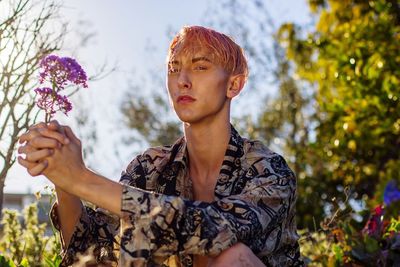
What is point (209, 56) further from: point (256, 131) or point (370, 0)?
point (256, 131)

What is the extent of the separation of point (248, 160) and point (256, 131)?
12.2 metres

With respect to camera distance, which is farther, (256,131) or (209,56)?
(256,131)

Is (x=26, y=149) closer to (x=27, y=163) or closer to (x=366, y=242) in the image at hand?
(x=27, y=163)

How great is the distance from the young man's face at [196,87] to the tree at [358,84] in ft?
10.9

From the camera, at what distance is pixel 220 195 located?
316 centimetres

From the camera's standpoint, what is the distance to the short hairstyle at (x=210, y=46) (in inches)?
125

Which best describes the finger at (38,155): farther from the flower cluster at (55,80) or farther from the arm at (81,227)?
the arm at (81,227)

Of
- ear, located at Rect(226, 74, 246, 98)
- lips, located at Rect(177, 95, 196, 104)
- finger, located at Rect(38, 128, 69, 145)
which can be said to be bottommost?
finger, located at Rect(38, 128, 69, 145)

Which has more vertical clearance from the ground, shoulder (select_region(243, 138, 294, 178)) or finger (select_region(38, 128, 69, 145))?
finger (select_region(38, 128, 69, 145))

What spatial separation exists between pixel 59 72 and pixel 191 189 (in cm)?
99

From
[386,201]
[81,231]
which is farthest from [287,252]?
[386,201]

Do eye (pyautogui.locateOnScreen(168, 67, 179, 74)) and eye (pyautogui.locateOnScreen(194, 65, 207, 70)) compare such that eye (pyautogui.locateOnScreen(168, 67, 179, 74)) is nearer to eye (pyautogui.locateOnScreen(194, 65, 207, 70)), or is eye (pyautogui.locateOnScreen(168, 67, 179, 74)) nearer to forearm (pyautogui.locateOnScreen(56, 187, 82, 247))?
eye (pyautogui.locateOnScreen(194, 65, 207, 70))

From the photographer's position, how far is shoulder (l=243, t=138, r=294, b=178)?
10.3ft

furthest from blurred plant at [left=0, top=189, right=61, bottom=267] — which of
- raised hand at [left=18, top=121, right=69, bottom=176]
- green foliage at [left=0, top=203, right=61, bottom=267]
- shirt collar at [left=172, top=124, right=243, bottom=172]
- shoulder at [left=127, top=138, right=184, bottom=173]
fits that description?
raised hand at [left=18, top=121, right=69, bottom=176]
